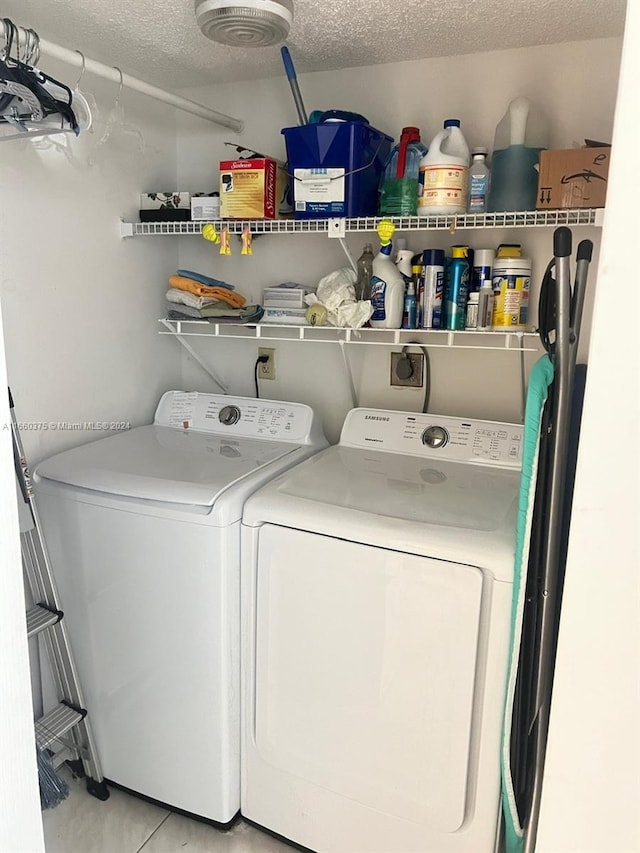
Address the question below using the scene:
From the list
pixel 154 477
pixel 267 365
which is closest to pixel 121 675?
pixel 154 477

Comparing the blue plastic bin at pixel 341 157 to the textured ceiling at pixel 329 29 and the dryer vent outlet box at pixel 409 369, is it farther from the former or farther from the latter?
the dryer vent outlet box at pixel 409 369

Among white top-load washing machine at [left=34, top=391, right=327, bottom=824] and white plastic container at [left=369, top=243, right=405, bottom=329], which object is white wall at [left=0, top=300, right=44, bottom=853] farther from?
white plastic container at [left=369, top=243, right=405, bottom=329]

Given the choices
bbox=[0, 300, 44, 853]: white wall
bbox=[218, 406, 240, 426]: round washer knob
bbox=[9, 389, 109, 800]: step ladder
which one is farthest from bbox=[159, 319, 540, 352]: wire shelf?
bbox=[0, 300, 44, 853]: white wall

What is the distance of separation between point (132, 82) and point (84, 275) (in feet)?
2.03

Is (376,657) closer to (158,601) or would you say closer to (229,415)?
(158,601)

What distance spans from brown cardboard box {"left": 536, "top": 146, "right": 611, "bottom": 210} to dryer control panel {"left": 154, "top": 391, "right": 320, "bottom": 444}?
101cm

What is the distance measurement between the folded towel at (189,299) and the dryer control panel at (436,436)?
2.08 feet

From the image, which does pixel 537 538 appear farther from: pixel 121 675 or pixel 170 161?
pixel 170 161

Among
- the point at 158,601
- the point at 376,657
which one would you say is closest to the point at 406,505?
the point at 376,657

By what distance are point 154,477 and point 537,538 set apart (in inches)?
40.3

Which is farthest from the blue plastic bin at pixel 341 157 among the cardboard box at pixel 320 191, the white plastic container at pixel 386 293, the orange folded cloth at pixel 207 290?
the orange folded cloth at pixel 207 290

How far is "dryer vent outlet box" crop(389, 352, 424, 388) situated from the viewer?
90.7 inches

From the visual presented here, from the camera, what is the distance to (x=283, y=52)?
6.28ft

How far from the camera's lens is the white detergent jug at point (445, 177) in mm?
1837
